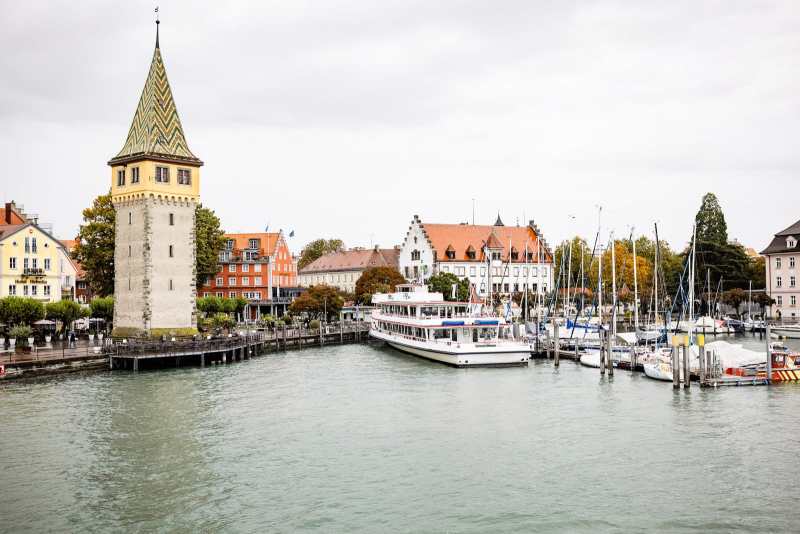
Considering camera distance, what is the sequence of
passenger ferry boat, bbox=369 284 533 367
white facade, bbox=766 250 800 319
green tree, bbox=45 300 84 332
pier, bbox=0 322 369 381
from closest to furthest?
pier, bbox=0 322 369 381 → passenger ferry boat, bbox=369 284 533 367 → green tree, bbox=45 300 84 332 → white facade, bbox=766 250 800 319

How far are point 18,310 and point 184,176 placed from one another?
1678 centimetres

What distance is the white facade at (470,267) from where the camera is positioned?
116 meters

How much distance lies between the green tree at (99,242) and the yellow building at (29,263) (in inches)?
105

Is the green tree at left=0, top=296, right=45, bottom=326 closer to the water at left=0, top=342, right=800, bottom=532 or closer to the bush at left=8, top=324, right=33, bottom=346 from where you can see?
the bush at left=8, top=324, right=33, bottom=346

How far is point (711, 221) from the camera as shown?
115 meters

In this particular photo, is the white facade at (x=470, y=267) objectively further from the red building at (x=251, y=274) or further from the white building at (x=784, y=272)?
the white building at (x=784, y=272)

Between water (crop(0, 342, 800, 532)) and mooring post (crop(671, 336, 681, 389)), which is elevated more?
mooring post (crop(671, 336, 681, 389))

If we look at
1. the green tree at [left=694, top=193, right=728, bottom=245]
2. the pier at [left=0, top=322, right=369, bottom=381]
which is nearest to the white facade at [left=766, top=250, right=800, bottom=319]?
the green tree at [left=694, top=193, right=728, bottom=245]

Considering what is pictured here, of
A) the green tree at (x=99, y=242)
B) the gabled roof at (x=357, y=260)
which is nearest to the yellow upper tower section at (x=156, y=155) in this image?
the green tree at (x=99, y=242)

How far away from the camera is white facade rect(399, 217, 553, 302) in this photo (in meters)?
116

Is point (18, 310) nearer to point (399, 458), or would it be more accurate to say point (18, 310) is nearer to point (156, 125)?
point (156, 125)

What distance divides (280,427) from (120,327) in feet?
114

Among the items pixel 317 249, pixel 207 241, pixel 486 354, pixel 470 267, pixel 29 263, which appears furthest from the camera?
pixel 317 249

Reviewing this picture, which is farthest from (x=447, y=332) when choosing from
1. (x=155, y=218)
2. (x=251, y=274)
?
(x=251, y=274)
